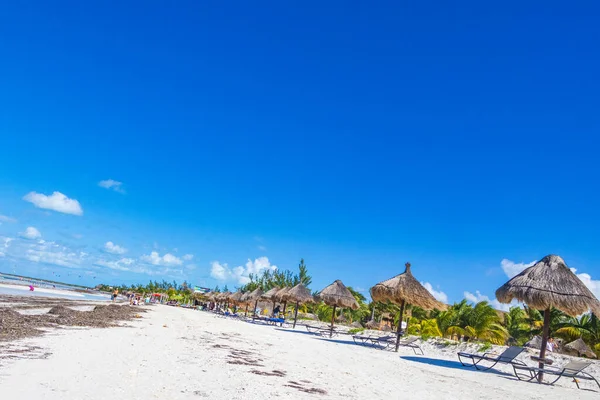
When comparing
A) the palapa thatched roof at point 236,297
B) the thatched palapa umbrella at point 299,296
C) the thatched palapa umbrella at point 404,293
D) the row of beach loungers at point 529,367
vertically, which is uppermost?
the thatched palapa umbrella at point 404,293

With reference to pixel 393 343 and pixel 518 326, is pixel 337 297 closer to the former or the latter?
pixel 393 343

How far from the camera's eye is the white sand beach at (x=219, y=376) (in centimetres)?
462

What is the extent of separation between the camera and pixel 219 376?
19.6 feet

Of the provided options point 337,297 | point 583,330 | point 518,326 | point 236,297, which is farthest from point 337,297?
point 236,297

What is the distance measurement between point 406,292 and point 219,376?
368 inches

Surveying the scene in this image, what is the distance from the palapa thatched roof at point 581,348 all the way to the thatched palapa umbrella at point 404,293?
21.7 feet

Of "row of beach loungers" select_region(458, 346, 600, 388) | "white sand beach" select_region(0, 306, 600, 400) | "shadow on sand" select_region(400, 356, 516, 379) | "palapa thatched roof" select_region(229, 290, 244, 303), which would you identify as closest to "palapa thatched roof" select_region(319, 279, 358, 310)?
"shadow on sand" select_region(400, 356, 516, 379)

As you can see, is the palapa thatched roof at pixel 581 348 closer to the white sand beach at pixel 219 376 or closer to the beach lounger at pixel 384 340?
the white sand beach at pixel 219 376

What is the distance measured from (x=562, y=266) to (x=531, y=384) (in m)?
3.03

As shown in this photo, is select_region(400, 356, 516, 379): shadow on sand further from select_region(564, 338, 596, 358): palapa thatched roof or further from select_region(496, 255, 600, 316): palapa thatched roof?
select_region(564, 338, 596, 358): palapa thatched roof

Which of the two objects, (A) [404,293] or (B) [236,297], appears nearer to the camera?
(A) [404,293]

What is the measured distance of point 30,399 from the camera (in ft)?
12.6

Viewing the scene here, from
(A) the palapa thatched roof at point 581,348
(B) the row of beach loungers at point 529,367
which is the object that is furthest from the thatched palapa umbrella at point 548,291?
(A) the palapa thatched roof at point 581,348

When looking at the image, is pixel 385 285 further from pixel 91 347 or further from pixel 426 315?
pixel 426 315
